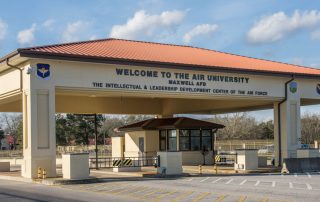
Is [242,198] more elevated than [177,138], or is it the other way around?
[177,138]

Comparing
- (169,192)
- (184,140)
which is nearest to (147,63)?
(169,192)

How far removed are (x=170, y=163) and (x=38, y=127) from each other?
6.52 meters

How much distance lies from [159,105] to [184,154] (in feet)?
16.3

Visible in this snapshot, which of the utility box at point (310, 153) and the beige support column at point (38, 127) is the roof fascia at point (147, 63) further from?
the utility box at point (310, 153)

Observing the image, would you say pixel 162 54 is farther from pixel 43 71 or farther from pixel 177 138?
pixel 43 71

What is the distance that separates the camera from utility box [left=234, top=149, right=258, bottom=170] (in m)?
28.4

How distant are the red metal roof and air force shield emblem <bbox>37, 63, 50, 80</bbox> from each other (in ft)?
2.08

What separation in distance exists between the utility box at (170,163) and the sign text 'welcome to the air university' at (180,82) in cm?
360

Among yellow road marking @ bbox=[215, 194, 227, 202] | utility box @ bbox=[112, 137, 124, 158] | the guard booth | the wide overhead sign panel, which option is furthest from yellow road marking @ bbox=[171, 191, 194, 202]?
utility box @ bbox=[112, 137, 124, 158]

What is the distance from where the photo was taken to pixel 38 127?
22984 mm

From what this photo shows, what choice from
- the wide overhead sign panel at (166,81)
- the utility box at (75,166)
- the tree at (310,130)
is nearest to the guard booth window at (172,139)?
the wide overhead sign panel at (166,81)

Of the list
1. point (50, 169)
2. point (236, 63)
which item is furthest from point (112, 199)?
point (236, 63)

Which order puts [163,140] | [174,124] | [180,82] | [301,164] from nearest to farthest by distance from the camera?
[180,82] → [301,164] → [174,124] → [163,140]

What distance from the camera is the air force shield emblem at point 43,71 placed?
22906 mm
